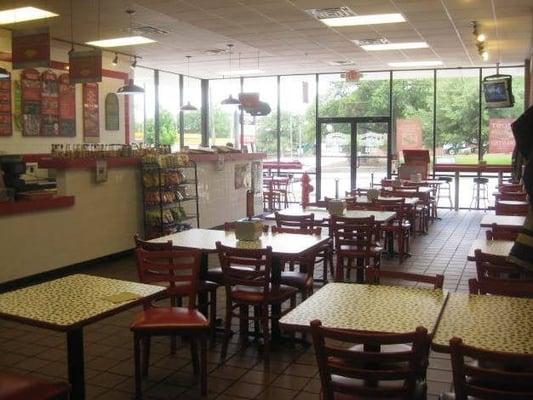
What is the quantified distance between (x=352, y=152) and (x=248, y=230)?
9.87 m

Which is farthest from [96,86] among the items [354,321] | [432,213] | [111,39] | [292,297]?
[354,321]

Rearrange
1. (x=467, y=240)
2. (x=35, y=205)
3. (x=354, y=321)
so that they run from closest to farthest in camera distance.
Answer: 1. (x=354, y=321)
2. (x=35, y=205)
3. (x=467, y=240)

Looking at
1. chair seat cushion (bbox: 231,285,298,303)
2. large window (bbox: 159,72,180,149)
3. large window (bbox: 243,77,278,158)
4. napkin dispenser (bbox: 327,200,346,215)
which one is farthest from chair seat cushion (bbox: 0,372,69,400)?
large window (bbox: 243,77,278,158)

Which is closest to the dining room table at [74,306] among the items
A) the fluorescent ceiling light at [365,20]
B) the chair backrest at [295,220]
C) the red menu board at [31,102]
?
the chair backrest at [295,220]

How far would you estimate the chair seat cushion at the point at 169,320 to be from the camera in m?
3.75

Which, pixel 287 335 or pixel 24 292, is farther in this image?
pixel 287 335

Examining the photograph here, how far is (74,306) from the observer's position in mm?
3053

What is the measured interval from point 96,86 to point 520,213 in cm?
808

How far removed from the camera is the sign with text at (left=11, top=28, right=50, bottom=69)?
24.2 ft

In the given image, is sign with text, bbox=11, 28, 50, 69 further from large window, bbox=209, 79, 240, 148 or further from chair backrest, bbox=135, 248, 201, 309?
large window, bbox=209, 79, 240, 148

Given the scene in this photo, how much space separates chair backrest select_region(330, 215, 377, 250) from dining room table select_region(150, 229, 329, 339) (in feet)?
2.98

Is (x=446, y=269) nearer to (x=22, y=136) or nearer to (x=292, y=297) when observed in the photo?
(x=292, y=297)

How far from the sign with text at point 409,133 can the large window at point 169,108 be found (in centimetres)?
552

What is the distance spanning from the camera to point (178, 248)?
192 inches
